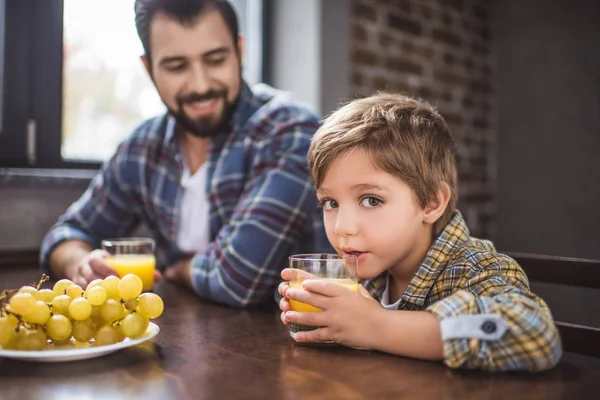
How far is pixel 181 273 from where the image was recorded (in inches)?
60.9

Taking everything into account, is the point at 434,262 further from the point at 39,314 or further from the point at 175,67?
the point at 175,67

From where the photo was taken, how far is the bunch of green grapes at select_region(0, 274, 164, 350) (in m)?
0.81

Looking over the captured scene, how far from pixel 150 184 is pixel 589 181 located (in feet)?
7.41

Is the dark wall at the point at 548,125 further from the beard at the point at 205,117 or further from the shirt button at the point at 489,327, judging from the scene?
the shirt button at the point at 489,327

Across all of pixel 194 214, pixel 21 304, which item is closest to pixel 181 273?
pixel 194 214

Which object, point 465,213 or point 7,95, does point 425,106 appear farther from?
point 465,213

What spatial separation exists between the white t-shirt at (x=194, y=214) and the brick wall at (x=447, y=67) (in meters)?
1.15

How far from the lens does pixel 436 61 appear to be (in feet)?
10.2

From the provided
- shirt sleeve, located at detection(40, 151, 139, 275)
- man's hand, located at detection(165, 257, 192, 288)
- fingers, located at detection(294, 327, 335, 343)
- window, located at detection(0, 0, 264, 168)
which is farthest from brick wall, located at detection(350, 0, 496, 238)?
fingers, located at detection(294, 327, 335, 343)

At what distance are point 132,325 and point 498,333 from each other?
0.51m

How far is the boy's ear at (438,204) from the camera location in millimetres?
1142

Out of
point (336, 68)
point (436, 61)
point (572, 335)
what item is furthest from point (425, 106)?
point (436, 61)

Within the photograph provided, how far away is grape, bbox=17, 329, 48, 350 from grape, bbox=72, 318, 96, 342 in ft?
0.15

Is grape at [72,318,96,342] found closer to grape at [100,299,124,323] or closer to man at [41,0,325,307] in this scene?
grape at [100,299,124,323]
